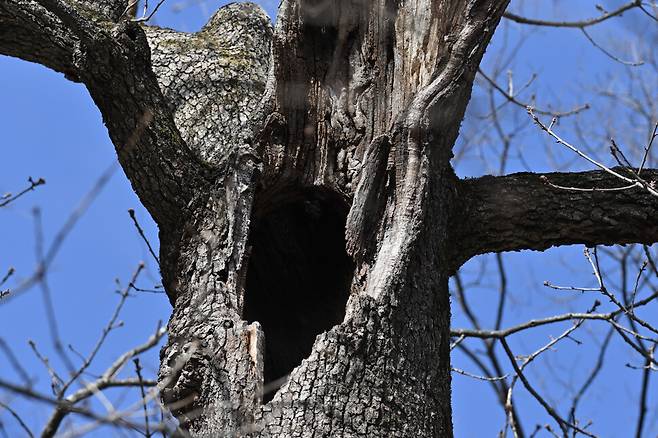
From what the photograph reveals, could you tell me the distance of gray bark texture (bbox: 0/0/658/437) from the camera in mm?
2885

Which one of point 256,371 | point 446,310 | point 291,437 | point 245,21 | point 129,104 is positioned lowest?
point 291,437

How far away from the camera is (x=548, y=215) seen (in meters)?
3.54

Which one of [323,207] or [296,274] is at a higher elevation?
[323,207]

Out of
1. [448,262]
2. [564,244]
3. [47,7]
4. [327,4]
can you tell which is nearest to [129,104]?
[47,7]

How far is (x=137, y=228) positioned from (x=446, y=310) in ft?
4.13

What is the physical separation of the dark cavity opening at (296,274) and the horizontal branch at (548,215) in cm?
47

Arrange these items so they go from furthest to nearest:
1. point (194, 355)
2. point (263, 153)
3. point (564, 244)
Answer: point (564, 244) < point (263, 153) < point (194, 355)

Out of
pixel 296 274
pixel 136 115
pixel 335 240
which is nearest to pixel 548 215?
pixel 335 240

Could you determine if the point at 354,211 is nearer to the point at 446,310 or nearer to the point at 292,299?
the point at 446,310

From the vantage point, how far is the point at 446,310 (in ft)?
10.6

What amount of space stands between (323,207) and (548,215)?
2.75ft

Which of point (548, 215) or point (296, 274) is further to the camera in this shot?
point (296, 274)

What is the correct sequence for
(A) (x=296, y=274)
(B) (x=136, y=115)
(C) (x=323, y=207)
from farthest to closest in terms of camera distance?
(A) (x=296, y=274), (C) (x=323, y=207), (B) (x=136, y=115)

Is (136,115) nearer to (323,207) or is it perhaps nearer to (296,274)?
(323,207)
